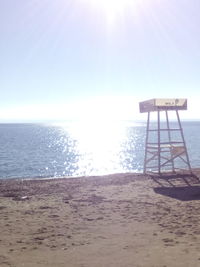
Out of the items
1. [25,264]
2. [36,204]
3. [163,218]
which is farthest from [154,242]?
[36,204]

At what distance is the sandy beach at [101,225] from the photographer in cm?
780

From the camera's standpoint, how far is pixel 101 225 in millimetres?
10148

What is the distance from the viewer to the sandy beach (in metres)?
7.80

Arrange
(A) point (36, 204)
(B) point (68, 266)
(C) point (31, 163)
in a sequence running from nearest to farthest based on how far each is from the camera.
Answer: (B) point (68, 266), (A) point (36, 204), (C) point (31, 163)

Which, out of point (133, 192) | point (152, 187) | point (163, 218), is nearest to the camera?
point (163, 218)

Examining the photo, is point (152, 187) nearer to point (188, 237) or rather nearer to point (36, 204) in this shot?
point (36, 204)

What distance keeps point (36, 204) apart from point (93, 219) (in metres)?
2.81

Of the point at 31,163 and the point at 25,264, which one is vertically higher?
the point at 25,264

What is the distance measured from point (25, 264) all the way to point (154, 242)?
2.80 meters

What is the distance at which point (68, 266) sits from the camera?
7379 mm

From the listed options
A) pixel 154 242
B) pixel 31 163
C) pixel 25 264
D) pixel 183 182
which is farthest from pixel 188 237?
pixel 31 163

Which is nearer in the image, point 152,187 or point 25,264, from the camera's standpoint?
point 25,264

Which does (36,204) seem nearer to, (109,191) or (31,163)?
(109,191)

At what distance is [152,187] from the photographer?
15797 millimetres
